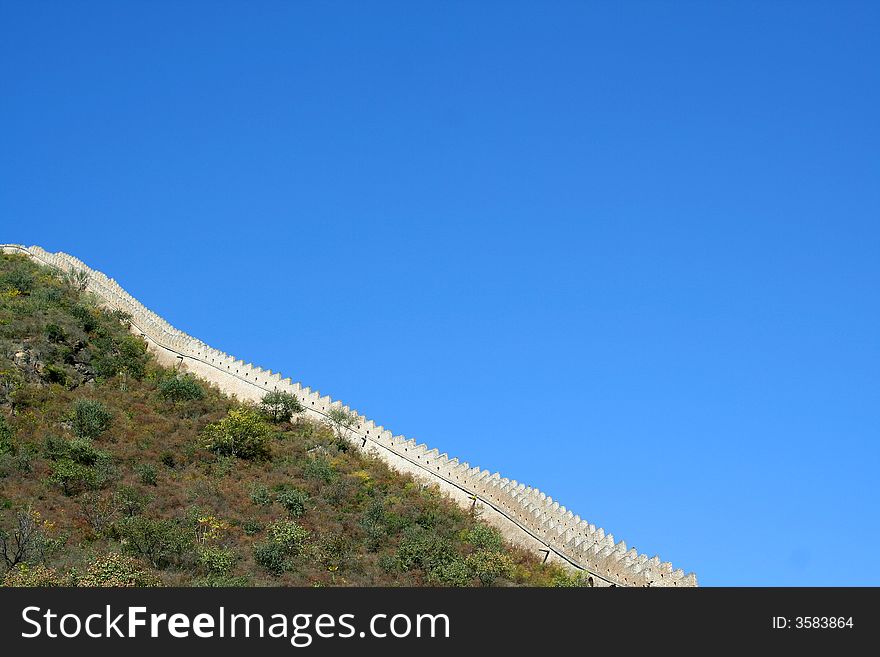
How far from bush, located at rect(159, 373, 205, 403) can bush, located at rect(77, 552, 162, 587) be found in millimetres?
19113

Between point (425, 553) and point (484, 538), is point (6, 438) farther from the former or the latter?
point (484, 538)

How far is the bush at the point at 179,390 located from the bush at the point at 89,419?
487 centimetres

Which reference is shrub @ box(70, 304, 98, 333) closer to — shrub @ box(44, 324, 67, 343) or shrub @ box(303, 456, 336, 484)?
shrub @ box(44, 324, 67, 343)

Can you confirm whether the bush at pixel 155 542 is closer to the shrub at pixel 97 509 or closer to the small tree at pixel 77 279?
the shrub at pixel 97 509

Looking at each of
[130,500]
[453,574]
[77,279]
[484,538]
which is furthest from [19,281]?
[453,574]

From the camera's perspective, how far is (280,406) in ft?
158

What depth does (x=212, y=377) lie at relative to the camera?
52.1 metres

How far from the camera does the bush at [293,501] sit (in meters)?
37.9

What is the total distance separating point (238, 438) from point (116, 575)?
15.1m

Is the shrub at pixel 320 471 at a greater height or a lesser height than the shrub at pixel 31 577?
greater

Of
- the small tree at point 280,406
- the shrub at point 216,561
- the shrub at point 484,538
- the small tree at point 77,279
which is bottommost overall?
the shrub at point 216,561

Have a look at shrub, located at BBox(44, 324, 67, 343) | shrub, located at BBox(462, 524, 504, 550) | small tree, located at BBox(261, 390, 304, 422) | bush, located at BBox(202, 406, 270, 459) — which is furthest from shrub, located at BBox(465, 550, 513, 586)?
shrub, located at BBox(44, 324, 67, 343)

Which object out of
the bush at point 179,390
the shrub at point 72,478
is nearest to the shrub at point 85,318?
the bush at point 179,390
